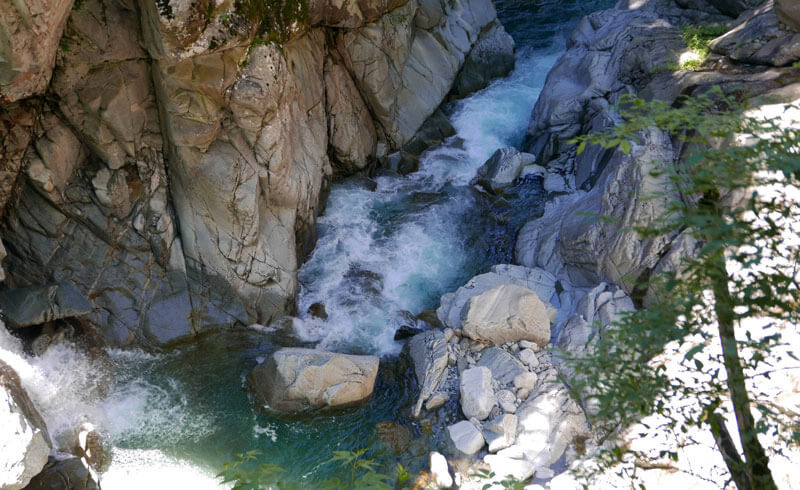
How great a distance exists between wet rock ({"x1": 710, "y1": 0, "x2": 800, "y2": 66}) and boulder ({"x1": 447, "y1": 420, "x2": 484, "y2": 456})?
878cm

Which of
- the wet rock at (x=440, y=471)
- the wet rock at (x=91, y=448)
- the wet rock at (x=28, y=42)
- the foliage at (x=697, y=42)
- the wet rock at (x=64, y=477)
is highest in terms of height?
the wet rock at (x=28, y=42)

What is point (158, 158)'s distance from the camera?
421 inches

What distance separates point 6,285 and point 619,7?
1674 centimetres

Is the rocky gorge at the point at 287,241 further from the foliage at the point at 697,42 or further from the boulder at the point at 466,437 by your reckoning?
the foliage at the point at 697,42

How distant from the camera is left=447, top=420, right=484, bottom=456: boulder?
365 inches

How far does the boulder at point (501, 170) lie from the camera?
49.7ft

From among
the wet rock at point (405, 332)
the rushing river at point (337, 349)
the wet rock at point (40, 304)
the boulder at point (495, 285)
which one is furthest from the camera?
the boulder at point (495, 285)

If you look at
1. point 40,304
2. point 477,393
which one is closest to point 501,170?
point 477,393

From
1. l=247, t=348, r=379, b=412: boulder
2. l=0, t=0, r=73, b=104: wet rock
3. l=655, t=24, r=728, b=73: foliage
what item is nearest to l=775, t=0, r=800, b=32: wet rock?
l=655, t=24, r=728, b=73: foliage

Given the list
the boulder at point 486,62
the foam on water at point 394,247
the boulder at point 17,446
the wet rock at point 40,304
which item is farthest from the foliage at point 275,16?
the boulder at point 486,62

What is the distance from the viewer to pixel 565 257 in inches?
483

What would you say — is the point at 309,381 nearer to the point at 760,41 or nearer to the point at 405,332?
the point at 405,332

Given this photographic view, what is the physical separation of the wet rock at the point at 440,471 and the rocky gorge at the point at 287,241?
0.12ft

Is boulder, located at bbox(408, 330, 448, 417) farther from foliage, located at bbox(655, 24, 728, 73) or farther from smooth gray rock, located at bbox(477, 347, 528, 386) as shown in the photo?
foliage, located at bbox(655, 24, 728, 73)
